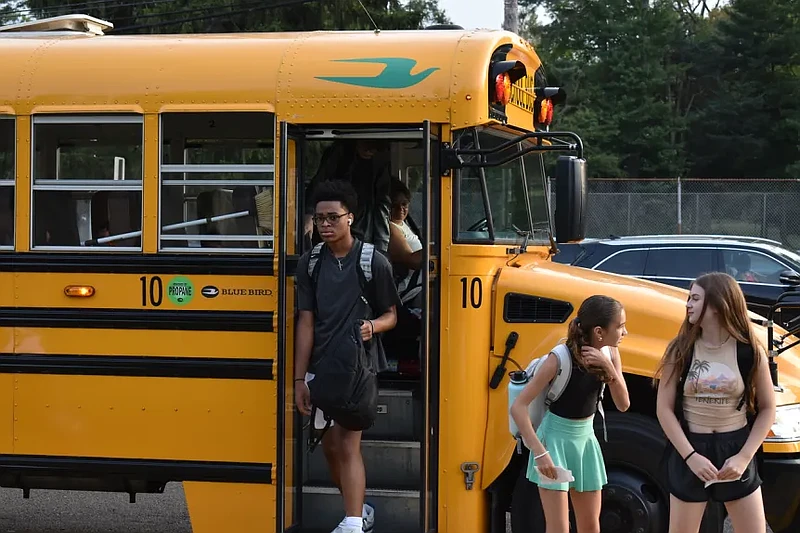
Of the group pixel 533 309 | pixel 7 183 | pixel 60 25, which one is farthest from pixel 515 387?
pixel 60 25

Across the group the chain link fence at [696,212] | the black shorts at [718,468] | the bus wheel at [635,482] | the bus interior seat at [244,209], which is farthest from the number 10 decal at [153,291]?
the chain link fence at [696,212]

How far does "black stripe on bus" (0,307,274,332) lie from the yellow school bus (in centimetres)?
1

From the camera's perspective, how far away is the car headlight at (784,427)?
5.09m

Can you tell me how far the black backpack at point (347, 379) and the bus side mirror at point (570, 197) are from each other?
0.99 m

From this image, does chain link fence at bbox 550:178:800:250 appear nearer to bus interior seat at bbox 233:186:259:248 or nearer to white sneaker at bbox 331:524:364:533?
bus interior seat at bbox 233:186:259:248

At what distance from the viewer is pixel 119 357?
5.50 meters

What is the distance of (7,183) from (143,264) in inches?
32.9

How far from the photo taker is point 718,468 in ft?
14.1

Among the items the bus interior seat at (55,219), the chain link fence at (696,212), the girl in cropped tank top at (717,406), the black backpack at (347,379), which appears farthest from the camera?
the chain link fence at (696,212)

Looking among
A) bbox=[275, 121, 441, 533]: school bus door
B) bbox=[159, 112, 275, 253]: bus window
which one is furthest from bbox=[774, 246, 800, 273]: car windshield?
bbox=[159, 112, 275, 253]: bus window

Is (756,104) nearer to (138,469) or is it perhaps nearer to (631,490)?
(631,490)

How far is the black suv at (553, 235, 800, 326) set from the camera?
13031mm

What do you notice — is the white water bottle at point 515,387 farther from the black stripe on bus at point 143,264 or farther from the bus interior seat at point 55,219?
the bus interior seat at point 55,219

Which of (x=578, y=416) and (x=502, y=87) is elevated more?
(x=502, y=87)
